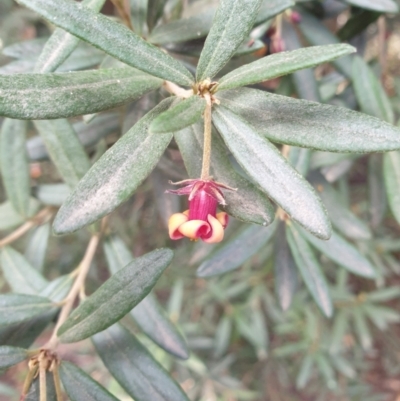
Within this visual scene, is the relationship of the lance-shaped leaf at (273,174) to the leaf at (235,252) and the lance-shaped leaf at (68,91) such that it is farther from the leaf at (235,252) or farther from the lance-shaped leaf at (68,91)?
the leaf at (235,252)

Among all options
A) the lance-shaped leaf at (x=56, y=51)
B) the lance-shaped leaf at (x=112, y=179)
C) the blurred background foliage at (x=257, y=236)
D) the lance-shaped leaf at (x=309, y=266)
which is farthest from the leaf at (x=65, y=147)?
the lance-shaped leaf at (x=309, y=266)

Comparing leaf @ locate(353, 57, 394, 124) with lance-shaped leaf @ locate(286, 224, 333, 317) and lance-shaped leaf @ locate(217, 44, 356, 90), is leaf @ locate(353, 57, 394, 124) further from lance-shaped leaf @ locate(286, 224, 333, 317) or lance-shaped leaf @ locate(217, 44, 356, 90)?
lance-shaped leaf @ locate(217, 44, 356, 90)

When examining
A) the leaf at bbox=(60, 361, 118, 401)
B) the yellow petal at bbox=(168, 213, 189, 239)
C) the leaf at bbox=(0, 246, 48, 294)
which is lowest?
the leaf at bbox=(60, 361, 118, 401)

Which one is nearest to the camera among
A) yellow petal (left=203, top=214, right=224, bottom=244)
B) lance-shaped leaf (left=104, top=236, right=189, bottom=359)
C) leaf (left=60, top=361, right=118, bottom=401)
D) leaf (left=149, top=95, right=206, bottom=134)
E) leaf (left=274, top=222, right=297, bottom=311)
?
leaf (left=149, top=95, right=206, bottom=134)

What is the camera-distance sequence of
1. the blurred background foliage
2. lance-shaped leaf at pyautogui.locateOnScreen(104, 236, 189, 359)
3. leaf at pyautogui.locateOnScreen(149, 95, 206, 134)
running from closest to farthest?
leaf at pyautogui.locateOnScreen(149, 95, 206, 134) < lance-shaped leaf at pyautogui.locateOnScreen(104, 236, 189, 359) < the blurred background foliage

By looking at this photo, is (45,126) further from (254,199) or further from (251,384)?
(251,384)

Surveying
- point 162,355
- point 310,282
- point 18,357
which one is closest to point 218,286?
point 162,355

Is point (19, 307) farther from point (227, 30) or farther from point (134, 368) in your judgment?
point (227, 30)

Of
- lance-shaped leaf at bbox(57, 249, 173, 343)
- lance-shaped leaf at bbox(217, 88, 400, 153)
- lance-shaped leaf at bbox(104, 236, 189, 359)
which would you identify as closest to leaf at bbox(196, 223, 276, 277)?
lance-shaped leaf at bbox(104, 236, 189, 359)
